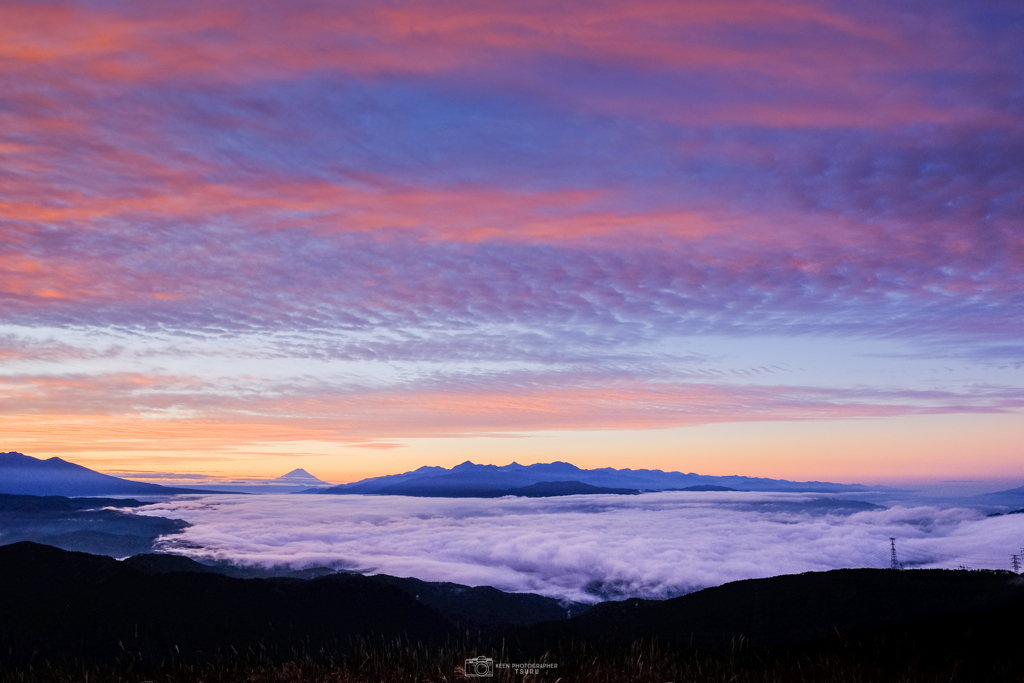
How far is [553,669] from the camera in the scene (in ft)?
47.4

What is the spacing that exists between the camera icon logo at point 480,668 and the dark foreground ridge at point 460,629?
0.32 m

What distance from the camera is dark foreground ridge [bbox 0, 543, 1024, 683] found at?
1619 cm

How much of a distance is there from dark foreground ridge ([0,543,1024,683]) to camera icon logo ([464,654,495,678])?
32 cm

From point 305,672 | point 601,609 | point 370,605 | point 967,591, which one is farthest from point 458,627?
point 305,672

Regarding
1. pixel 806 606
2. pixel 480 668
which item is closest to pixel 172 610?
pixel 806 606

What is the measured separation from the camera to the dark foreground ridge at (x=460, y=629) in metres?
16.2

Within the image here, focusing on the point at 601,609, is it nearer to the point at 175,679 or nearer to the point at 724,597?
the point at 724,597

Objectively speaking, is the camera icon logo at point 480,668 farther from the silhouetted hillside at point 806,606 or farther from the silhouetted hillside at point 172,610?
the silhouetted hillside at point 172,610

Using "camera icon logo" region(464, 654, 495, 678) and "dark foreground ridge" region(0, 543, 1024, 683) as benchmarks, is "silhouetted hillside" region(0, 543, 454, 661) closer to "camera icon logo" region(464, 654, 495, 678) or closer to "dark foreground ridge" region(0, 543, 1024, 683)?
"dark foreground ridge" region(0, 543, 1024, 683)

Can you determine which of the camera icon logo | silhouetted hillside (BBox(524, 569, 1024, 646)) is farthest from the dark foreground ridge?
the camera icon logo

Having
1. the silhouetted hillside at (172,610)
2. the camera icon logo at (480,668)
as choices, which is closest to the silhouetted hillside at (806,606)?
the camera icon logo at (480,668)

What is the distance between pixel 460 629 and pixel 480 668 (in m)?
68.8

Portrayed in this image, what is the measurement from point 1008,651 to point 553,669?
14774 mm

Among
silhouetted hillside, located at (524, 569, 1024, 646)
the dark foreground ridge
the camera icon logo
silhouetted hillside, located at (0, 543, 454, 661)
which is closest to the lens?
the camera icon logo
